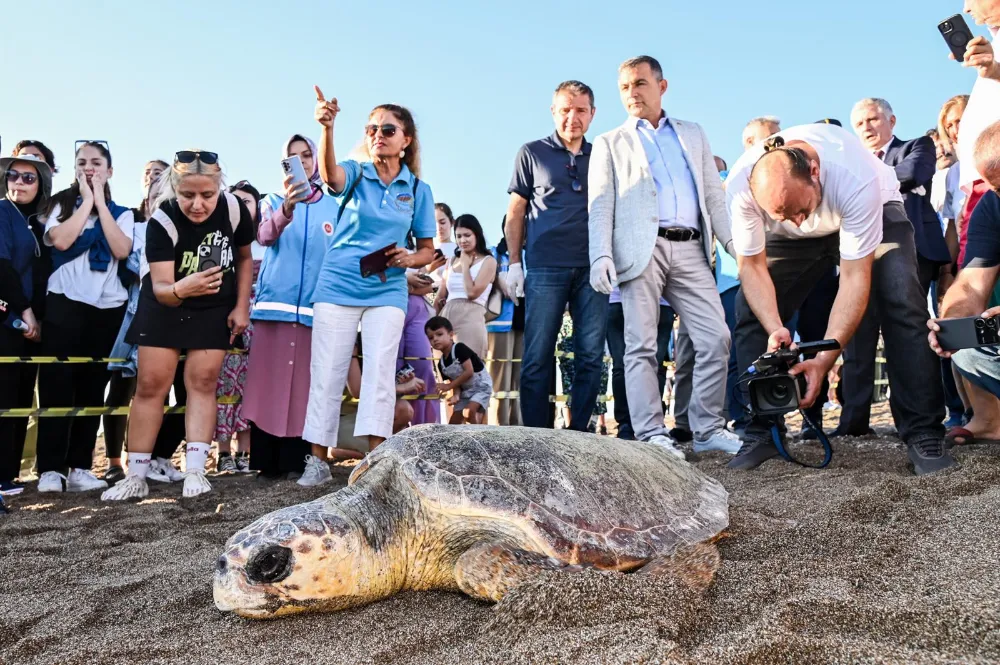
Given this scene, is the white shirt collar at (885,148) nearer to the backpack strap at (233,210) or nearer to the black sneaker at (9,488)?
the backpack strap at (233,210)

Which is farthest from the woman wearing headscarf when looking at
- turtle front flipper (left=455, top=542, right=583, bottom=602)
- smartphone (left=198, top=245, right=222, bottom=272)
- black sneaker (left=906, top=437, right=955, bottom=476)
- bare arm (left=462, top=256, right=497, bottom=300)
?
black sneaker (left=906, top=437, right=955, bottom=476)

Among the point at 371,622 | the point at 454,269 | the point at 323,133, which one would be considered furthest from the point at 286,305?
the point at 371,622

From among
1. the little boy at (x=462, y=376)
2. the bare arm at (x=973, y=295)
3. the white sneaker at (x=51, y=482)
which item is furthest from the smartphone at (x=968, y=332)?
the white sneaker at (x=51, y=482)

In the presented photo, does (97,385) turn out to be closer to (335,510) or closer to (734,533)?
(335,510)

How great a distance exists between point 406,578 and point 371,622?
191 mm

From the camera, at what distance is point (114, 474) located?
3.89 meters

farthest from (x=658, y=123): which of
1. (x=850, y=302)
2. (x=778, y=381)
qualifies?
(x=778, y=381)

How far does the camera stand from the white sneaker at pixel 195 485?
10.3 feet

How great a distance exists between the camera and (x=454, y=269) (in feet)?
18.4

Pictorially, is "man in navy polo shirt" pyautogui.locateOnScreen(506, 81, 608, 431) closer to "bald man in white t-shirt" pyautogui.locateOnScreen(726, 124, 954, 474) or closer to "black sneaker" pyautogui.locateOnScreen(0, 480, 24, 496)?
"bald man in white t-shirt" pyautogui.locateOnScreen(726, 124, 954, 474)

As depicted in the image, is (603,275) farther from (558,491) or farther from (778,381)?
(558,491)

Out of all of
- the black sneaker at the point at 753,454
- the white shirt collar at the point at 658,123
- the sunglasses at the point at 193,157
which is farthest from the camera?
the white shirt collar at the point at 658,123

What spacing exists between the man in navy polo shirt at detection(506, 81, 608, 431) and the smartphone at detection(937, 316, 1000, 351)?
1596mm

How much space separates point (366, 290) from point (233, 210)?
0.78m
